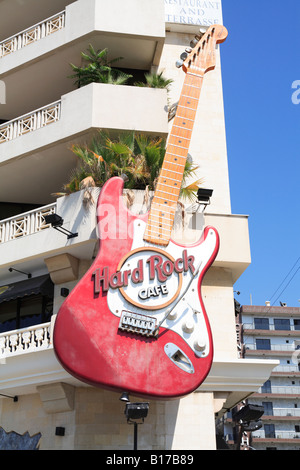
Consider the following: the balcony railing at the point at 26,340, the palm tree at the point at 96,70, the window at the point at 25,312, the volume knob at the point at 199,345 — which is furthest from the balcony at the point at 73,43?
the volume knob at the point at 199,345

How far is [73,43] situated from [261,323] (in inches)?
2518

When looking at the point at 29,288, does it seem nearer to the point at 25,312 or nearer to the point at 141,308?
the point at 25,312

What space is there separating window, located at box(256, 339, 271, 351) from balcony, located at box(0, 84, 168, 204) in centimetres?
6126

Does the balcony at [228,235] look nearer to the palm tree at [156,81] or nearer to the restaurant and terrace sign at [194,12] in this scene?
the palm tree at [156,81]

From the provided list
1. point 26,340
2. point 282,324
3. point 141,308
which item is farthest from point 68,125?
point 282,324

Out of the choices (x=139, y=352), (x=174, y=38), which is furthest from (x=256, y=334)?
(x=139, y=352)

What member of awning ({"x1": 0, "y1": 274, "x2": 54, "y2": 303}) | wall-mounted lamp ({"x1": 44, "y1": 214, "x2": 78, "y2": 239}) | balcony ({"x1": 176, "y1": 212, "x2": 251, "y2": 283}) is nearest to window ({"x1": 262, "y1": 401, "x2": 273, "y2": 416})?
balcony ({"x1": 176, "y1": 212, "x2": 251, "y2": 283})

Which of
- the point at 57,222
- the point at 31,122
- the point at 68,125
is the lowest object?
the point at 57,222

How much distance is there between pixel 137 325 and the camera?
1378 cm

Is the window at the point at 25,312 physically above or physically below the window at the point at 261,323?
below

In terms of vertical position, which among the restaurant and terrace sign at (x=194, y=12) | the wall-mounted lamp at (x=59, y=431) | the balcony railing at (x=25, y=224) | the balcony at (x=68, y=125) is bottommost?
the wall-mounted lamp at (x=59, y=431)

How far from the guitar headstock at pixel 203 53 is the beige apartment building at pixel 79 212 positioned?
1.41m

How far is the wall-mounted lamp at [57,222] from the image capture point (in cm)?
1548
